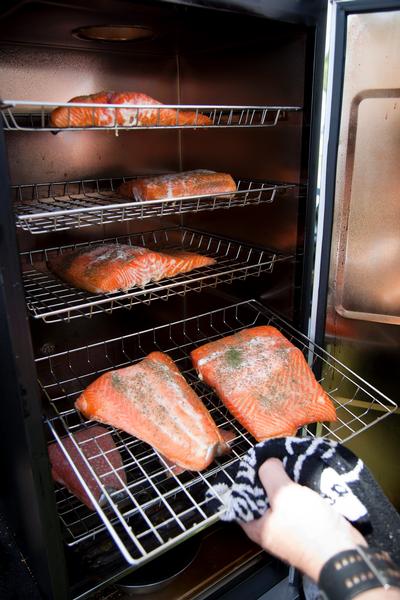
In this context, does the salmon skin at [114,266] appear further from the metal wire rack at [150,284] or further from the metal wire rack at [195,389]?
the metal wire rack at [195,389]

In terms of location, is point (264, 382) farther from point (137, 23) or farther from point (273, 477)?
point (137, 23)

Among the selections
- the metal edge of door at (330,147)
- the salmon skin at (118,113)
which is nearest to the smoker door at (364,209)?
the metal edge of door at (330,147)

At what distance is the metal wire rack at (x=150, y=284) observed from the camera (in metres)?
1.39

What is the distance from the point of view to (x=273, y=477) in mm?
1104

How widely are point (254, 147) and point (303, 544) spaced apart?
4.11 feet

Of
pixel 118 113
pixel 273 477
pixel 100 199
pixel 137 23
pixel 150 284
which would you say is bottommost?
pixel 273 477

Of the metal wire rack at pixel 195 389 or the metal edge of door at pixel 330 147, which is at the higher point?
the metal edge of door at pixel 330 147

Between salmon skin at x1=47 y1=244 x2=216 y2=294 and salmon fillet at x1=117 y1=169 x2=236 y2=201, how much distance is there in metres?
0.18

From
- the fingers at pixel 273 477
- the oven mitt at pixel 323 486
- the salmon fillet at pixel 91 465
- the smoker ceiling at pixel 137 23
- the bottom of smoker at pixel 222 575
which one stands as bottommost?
the bottom of smoker at pixel 222 575

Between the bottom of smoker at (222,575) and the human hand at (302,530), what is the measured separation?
0.40 meters

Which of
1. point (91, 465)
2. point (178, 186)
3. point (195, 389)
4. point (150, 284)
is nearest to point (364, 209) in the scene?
point (178, 186)

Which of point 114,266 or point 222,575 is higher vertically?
point 114,266

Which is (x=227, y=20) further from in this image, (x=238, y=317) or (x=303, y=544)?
(x=303, y=544)

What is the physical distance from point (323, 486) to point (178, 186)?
966 millimetres
